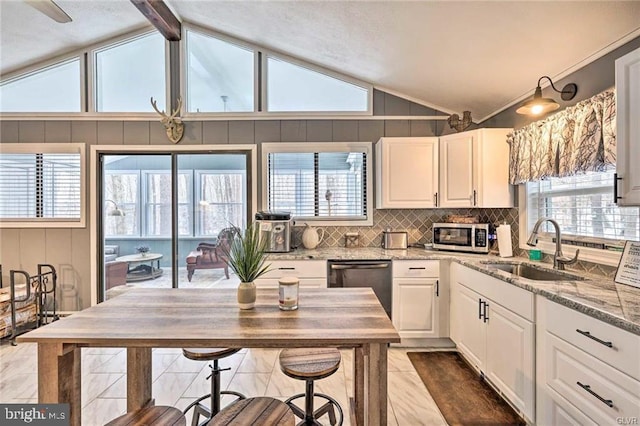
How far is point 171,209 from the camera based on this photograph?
3.94m

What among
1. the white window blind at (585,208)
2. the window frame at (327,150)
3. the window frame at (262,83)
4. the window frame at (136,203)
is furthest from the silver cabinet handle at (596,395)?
the window frame at (136,203)

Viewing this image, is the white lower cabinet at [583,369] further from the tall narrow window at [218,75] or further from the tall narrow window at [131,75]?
the tall narrow window at [131,75]

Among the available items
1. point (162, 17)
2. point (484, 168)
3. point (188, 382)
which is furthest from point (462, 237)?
point (162, 17)

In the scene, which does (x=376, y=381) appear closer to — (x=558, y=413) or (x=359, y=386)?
(x=359, y=386)

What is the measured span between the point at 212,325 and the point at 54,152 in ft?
13.2

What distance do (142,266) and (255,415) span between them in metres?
3.45

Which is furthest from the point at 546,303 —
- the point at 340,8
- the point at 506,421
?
the point at 340,8

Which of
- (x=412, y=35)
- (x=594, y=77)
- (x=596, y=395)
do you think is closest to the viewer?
(x=596, y=395)

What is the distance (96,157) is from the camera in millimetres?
3918

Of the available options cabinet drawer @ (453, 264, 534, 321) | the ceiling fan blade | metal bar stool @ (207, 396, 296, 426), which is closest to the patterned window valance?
cabinet drawer @ (453, 264, 534, 321)

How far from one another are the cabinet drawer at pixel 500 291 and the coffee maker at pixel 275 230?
5.87ft

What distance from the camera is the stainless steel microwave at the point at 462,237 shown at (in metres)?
3.22

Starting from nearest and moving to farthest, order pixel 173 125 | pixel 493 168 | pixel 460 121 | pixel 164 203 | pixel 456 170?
pixel 493 168
pixel 456 170
pixel 460 121
pixel 173 125
pixel 164 203

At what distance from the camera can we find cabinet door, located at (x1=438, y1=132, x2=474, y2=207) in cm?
324
